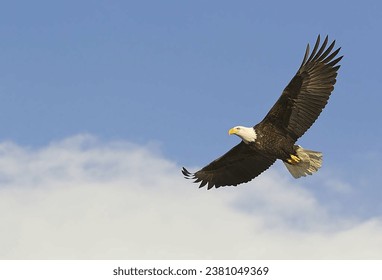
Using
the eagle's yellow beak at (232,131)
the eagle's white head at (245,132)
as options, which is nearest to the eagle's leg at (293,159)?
the eagle's white head at (245,132)

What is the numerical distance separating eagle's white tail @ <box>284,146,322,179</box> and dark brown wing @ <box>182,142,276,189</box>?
0.49 metres

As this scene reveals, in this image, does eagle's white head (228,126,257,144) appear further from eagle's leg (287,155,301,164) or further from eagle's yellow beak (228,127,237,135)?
eagle's leg (287,155,301,164)

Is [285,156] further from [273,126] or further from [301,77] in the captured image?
[301,77]

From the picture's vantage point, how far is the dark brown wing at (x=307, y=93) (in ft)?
44.5

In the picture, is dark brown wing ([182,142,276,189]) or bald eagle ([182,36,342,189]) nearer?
bald eagle ([182,36,342,189])

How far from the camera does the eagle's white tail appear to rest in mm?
14216

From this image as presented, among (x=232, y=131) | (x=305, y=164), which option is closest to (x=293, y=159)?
(x=305, y=164)

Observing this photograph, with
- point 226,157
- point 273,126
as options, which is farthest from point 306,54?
point 226,157

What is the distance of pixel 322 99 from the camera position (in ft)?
44.5

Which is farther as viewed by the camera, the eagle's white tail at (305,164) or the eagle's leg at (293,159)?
the eagle's white tail at (305,164)

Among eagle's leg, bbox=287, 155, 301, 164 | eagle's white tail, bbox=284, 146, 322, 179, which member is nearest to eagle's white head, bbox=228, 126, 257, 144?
eagle's leg, bbox=287, 155, 301, 164

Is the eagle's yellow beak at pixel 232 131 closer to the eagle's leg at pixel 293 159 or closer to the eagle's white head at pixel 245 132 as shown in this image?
the eagle's white head at pixel 245 132

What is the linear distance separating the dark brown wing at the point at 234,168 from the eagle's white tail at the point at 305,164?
19.1 inches
